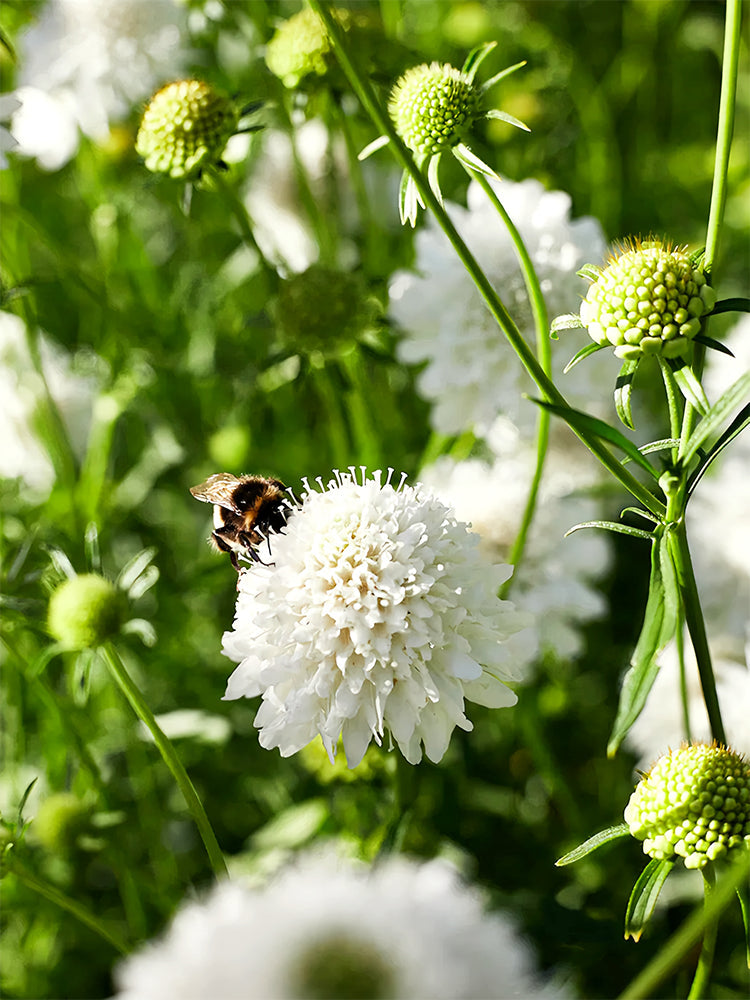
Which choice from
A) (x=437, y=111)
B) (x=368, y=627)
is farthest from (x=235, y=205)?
(x=368, y=627)

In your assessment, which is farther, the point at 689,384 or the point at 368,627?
the point at 368,627

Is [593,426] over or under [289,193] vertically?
under

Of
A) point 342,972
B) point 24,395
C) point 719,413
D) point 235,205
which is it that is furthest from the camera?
point 24,395

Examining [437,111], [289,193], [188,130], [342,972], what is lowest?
[342,972]

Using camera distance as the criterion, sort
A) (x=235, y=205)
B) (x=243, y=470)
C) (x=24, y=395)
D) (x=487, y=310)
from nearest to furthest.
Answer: (x=235, y=205) < (x=487, y=310) < (x=243, y=470) < (x=24, y=395)

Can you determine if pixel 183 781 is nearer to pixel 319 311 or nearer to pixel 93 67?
pixel 319 311

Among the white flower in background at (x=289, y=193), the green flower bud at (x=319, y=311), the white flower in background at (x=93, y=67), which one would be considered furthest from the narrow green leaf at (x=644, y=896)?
the white flower in background at (x=93, y=67)

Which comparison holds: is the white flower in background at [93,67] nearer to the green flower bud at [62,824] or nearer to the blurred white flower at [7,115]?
the blurred white flower at [7,115]
